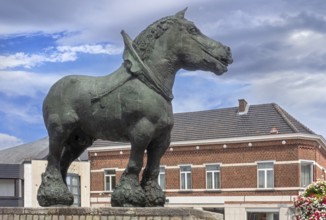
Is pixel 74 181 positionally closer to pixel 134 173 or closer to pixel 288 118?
pixel 288 118

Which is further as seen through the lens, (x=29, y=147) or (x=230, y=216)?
(x=29, y=147)

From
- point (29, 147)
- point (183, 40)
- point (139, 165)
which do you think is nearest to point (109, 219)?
point (139, 165)

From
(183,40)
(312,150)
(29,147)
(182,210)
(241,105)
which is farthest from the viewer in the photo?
(29,147)

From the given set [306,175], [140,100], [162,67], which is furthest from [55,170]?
[306,175]

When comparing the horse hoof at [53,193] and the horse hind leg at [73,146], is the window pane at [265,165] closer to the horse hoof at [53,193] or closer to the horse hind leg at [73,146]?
the horse hind leg at [73,146]

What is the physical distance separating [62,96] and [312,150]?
2959 cm

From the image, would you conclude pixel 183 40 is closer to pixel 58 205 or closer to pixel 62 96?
pixel 62 96

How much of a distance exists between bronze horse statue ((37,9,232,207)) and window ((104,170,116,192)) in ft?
107

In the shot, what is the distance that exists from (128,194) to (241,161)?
29.4 meters

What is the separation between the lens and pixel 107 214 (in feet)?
21.3

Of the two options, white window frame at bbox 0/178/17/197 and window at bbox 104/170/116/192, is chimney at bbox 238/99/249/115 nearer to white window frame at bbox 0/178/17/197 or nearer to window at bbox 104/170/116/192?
window at bbox 104/170/116/192

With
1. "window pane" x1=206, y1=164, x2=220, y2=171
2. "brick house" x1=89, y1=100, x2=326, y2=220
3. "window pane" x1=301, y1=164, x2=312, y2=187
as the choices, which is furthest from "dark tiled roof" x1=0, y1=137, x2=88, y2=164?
"window pane" x1=301, y1=164, x2=312, y2=187

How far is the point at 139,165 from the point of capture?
22.3ft

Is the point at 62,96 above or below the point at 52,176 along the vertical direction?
above
